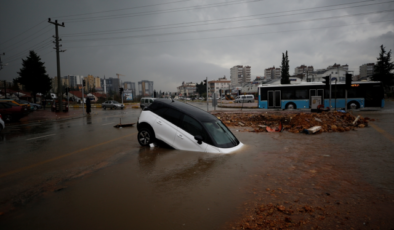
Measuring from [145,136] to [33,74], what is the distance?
177 feet

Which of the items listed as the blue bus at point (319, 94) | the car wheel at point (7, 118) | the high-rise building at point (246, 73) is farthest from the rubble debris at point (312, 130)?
the high-rise building at point (246, 73)

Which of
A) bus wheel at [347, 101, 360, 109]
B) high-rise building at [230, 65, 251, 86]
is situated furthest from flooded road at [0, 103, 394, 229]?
high-rise building at [230, 65, 251, 86]

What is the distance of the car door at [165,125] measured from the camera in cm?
791

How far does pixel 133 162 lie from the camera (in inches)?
265

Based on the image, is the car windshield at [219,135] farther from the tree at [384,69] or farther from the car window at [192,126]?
the tree at [384,69]

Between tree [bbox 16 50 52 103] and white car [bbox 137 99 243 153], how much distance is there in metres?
53.6

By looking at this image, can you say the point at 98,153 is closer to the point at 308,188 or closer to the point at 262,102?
the point at 308,188

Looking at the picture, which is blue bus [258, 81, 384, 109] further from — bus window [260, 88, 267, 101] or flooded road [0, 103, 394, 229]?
flooded road [0, 103, 394, 229]

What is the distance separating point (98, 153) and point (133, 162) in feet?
5.96

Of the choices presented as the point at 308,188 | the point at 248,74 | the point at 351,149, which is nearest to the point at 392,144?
the point at 351,149

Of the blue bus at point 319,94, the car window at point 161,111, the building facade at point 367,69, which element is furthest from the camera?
the building facade at point 367,69

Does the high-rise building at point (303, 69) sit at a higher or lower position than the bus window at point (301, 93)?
higher

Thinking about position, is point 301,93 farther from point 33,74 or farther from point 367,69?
point 367,69

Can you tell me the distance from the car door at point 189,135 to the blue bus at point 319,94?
2215 centimetres
